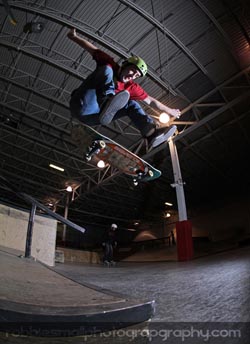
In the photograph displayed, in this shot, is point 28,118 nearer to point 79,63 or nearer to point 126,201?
point 79,63

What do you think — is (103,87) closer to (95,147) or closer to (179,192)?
(95,147)

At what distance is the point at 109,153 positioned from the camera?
662 centimetres

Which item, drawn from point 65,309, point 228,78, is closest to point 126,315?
point 65,309

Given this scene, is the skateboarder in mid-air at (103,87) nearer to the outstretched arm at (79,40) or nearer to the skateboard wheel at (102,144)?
the outstretched arm at (79,40)

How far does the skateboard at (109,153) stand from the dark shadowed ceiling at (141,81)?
78.1 inches

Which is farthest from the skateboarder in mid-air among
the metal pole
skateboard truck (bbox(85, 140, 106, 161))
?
the metal pole

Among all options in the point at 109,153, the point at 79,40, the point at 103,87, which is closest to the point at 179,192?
the point at 109,153

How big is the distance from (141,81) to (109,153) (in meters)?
5.46

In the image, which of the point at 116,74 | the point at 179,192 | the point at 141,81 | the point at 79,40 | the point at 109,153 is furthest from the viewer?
the point at 141,81

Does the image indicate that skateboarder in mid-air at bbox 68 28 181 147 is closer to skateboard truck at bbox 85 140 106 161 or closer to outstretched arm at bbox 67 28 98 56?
outstretched arm at bbox 67 28 98 56

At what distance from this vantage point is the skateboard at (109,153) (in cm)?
590

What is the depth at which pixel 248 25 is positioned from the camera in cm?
911

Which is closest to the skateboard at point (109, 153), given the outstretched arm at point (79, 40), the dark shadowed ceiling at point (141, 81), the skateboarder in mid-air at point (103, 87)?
the skateboarder in mid-air at point (103, 87)

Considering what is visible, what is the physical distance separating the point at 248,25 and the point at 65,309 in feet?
34.8
